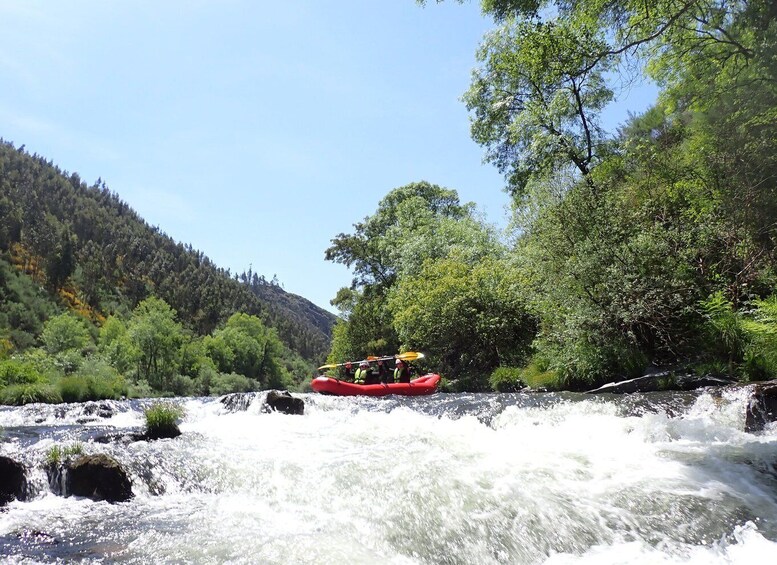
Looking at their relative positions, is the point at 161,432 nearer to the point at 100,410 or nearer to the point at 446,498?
the point at 446,498

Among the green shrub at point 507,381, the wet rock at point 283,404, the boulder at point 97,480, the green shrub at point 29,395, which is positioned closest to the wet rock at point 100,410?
the green shrub at point 29,395

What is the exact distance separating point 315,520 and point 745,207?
45.5ft

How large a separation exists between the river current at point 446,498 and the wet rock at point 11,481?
0.14 m

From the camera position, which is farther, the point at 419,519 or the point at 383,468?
the point at 383,468

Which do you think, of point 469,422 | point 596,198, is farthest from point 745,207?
point 469,422

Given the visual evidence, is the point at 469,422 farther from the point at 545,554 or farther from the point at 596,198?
the point at 596,198

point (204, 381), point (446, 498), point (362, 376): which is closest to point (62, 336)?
point (204, 381)

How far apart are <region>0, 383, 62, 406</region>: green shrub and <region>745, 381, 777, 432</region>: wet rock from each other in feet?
76.4

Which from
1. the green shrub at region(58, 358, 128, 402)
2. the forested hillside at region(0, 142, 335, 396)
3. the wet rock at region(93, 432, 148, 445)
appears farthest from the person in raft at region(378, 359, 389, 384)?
the forested hillside at region(0, 142, 335, 396)

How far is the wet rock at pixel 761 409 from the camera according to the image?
26.7 feet

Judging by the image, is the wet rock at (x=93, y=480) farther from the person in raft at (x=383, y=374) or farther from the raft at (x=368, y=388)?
the person in raft at (x=383, y=374)

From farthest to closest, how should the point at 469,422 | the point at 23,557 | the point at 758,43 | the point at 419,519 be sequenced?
the point at 469,422 < the point at 758,43 < the point at 419,519 < the point at 23,557

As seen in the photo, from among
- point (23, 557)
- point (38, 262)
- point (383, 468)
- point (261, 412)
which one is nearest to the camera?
point (23, 557)

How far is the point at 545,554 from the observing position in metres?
4.69
